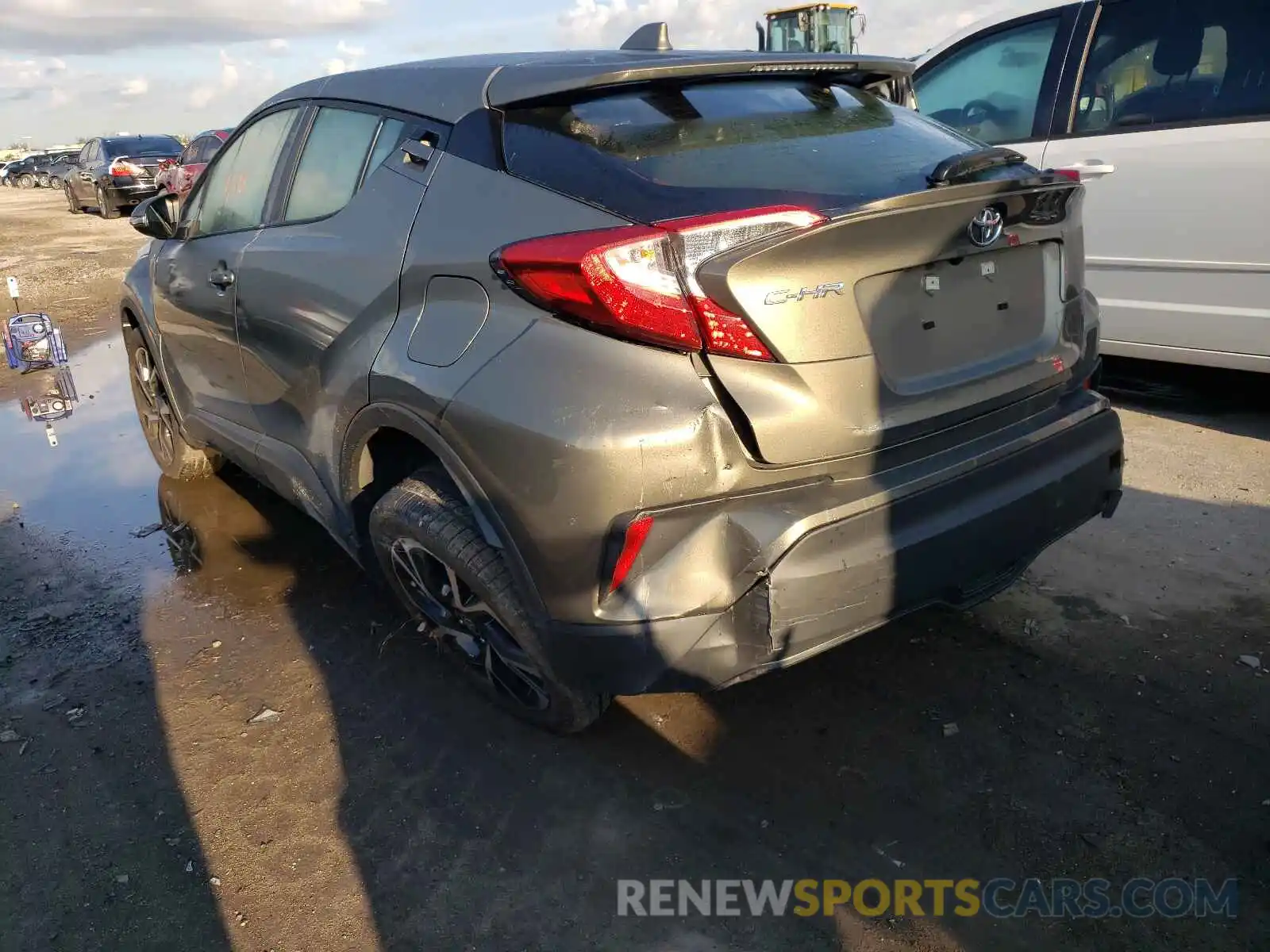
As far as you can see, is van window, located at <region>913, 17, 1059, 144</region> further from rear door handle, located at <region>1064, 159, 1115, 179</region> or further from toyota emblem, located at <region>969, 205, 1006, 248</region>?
toyota emblem, located at <region>969, 205, 1006, 248</region>

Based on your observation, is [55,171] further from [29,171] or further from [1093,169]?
[1093,169]

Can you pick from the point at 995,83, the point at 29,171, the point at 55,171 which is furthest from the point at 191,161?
the point at 29,171

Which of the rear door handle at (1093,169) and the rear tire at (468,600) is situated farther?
the rear door handle at (1093,169)

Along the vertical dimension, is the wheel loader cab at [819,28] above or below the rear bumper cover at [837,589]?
above

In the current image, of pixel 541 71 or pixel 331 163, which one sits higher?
pixel 541 71

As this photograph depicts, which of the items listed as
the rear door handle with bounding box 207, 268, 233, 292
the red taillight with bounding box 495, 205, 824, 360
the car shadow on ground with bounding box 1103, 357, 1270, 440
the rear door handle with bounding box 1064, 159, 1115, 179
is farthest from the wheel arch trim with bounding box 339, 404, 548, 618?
the car shadow on ground with bounding box 1103, 357, 1270, 440

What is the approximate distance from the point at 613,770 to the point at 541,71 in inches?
71.4

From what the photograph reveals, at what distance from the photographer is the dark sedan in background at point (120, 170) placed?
21125 millimetres

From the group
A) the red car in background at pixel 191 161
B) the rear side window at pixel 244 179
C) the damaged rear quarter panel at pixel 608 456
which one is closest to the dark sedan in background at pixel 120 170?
the red car in background at pixel 191 161

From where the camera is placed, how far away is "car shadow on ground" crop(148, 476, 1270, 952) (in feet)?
7.06

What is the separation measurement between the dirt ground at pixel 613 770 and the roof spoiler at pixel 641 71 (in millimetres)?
1701

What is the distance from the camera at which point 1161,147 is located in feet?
14.8

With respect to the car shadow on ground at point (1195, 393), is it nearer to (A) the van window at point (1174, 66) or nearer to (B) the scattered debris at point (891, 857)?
(A) the van window at point (1174, 66)

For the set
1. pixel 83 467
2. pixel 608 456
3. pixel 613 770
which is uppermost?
pixel 608 456
